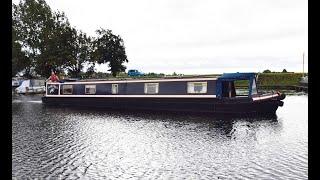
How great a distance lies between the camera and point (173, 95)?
2523 centimetres

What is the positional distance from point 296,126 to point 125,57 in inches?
1914

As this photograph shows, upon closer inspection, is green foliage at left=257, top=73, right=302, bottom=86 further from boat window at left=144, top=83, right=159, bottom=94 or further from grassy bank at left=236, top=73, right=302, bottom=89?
boat window at left=144, top=83, right=159, bottom=94

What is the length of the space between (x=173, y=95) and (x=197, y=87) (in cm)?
198

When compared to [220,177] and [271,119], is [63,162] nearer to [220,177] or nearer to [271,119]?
[220,177]

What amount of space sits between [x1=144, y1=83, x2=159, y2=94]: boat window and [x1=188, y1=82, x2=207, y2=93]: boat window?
9.34ft

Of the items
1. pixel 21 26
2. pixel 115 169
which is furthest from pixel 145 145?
pixel 21 26

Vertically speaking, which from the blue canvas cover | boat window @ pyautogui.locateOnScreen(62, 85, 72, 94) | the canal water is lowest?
the canal water

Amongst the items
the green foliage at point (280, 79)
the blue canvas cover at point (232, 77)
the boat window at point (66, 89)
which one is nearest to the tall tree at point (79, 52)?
the boat window at point (66, 89)

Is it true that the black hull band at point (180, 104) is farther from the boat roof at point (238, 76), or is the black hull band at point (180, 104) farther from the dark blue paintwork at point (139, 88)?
the boat roof at point (238, 76)

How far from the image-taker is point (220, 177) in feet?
32.6

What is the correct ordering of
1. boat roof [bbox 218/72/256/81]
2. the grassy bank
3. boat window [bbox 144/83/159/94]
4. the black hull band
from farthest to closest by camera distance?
the grassy bank < boat window [bbox 144/83/159/94] < boat roof [bbox 218/72/256/81] < the black hull band

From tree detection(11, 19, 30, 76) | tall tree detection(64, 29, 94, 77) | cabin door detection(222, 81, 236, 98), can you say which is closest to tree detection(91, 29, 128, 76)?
tall tree detection(64, 29, 94, 77)

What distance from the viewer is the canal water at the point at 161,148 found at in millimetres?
10484

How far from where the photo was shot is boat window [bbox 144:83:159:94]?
26.1 metres
